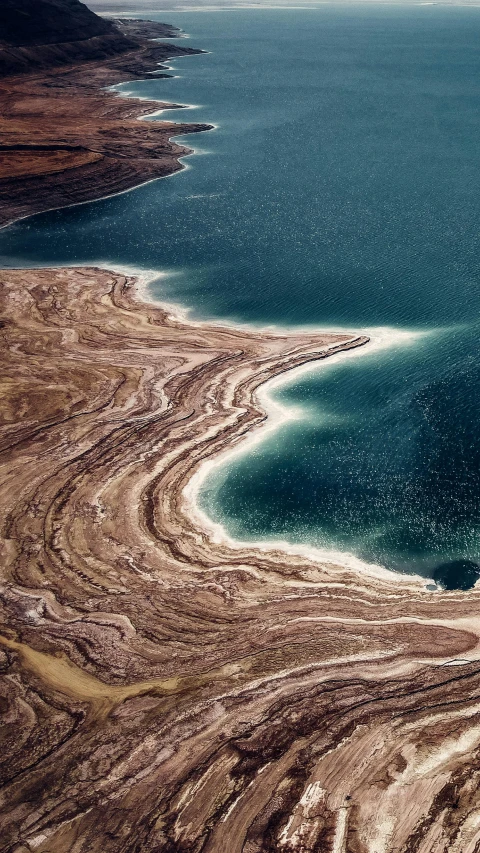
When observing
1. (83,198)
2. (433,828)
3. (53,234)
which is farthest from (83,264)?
(433,828)

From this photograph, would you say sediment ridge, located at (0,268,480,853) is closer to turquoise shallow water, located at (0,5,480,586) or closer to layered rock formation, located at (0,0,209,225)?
turquoise shallow water, located at (0,5,480,586)

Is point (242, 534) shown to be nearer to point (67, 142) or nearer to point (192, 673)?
point (192, 673)

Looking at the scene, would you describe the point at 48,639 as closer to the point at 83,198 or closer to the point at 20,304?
the point at 20,304

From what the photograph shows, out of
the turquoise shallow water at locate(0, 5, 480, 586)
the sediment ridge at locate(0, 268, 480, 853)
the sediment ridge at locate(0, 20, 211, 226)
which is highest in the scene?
the sediment ridge at locate(0, 20, 211, 226)

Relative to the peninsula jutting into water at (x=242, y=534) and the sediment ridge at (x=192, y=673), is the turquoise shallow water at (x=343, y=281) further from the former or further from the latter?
the sediment ridge at (x=192, y=673)

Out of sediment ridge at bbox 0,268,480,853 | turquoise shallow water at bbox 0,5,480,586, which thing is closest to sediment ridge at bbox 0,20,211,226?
turquoise shallow water at bbox 0,5,480,586

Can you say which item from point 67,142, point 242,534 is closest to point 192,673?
point 242,534
